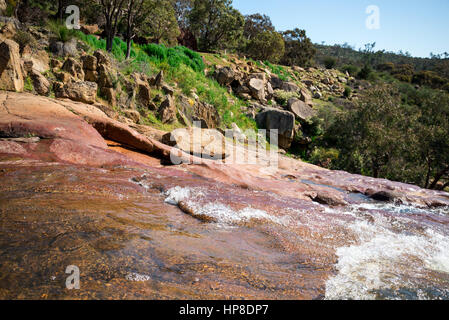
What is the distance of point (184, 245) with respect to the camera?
253 centimetres

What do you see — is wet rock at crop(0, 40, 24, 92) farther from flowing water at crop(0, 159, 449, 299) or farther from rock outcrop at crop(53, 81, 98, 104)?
flowing water at crop(0, 159, 449, 299)

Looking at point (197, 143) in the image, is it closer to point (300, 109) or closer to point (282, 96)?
point (300, 109)

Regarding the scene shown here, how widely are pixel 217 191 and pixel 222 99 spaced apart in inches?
440

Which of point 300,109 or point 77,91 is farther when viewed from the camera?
point 300,109

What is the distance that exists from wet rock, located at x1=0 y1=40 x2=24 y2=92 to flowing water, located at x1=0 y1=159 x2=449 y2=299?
313cm

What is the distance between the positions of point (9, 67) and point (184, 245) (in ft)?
19.2

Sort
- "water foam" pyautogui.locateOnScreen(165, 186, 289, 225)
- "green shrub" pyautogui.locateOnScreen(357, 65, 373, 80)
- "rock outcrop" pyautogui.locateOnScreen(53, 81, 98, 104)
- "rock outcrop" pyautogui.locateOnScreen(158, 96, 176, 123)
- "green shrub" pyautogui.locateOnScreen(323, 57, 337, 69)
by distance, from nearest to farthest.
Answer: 1. "water foam" pyautogui.locateOnScreen(165, 186, 289, 225)
2. "rock outcrop" pyautogui.locateOnScreen(53, 81, 98, 104)
3. "rock outcrop" pyautogui.locateOnScreen(158, 96, 176, 123)
4. "green shrub" pyautogui.locateOnScreen(357, 65, 373, 80)
5. "green shrub" pyautogui.locateOnScreen(323, 57, 337, 69)

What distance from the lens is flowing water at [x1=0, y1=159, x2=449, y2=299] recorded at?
5.99 ft

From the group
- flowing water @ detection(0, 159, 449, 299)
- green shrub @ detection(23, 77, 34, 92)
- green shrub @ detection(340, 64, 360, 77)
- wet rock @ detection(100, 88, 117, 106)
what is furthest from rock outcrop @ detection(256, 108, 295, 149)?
green shrub @ detection(340, 64, 360, 77)

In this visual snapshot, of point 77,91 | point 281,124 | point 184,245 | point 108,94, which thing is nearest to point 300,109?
point 281,124

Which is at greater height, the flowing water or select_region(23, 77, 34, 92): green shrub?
select_region(23, 77, 34, 92): green shrub
